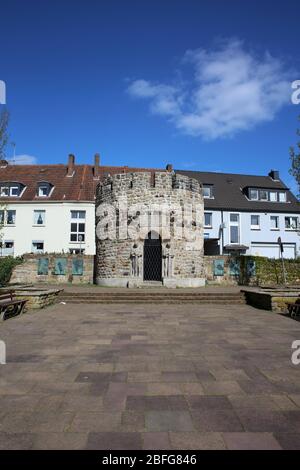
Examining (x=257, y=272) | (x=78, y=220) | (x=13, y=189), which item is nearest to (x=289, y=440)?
(x=257, y=272)

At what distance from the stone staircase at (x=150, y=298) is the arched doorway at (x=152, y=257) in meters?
5.55

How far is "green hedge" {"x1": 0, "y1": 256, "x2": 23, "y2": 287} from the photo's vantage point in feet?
71.6

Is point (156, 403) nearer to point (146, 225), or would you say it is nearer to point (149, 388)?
point (149, 388)

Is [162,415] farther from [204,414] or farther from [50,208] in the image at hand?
[50,208]

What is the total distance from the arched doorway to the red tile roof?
12804 millimetres

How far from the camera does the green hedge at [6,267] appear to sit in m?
21.8

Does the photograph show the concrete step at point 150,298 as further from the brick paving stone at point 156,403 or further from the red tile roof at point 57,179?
the red tile roof at point 57,179

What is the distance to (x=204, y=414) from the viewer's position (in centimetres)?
360

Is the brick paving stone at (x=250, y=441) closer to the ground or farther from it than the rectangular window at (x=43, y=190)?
closer to the ground

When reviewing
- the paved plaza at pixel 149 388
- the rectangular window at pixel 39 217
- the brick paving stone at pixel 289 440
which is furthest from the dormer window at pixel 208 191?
the brick paving stone at pixel 289 440

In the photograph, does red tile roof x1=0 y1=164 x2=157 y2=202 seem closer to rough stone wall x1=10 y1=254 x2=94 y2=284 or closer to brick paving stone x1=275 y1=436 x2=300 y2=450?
rough stone wall x1=10 y1=254 x2=94 y2=284

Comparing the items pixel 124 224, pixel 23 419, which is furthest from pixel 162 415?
pixel 124 224

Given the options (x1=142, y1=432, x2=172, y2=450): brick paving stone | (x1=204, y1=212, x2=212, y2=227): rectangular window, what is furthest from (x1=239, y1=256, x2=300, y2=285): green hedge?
(x1=142, y1=432, x2=172, y2=450): brick paving stone
